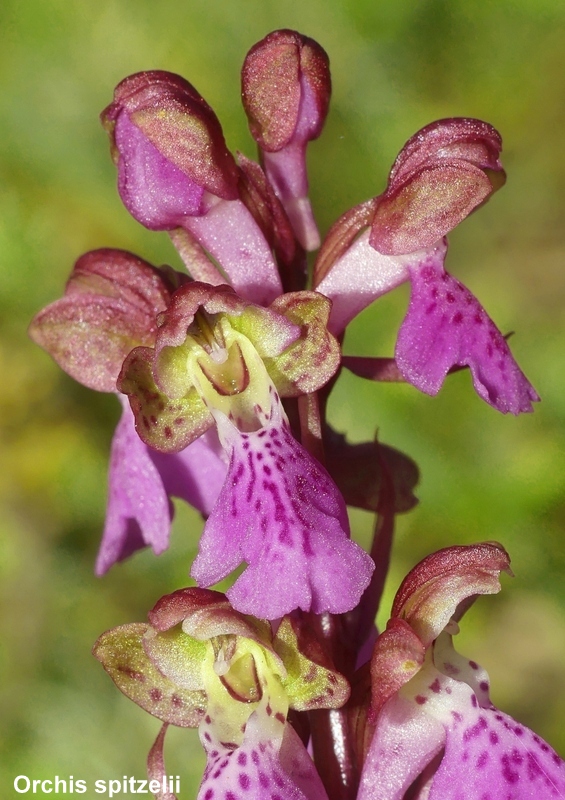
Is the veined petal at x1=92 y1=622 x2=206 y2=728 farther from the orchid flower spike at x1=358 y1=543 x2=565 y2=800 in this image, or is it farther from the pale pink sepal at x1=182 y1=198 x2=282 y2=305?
the pale pink sepal at x1=182 y1=198 x2=282 y2=305

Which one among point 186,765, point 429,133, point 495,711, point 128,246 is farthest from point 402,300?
point 495,711

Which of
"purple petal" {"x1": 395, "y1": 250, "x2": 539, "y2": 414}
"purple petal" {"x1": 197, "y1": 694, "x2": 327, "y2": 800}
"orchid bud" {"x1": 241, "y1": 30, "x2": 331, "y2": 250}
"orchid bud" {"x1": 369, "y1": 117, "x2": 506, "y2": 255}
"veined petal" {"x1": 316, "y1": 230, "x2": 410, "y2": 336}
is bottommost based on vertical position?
"purple petal" {"x1": 197, "y1": 694, "x2": 327, "y2": 800}

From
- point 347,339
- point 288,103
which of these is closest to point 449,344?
point 288,103

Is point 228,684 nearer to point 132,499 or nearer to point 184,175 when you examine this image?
point 132,499

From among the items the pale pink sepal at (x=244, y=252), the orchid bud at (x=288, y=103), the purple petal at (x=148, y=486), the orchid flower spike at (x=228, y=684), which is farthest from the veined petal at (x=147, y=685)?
the orchid bud at (x=288, y=103)

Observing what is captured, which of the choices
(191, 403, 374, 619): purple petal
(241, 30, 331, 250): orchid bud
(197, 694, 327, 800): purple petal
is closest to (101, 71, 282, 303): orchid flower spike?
(241, 30, 331, 250): orchid bud

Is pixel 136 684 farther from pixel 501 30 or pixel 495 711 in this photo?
pixel 501 30
